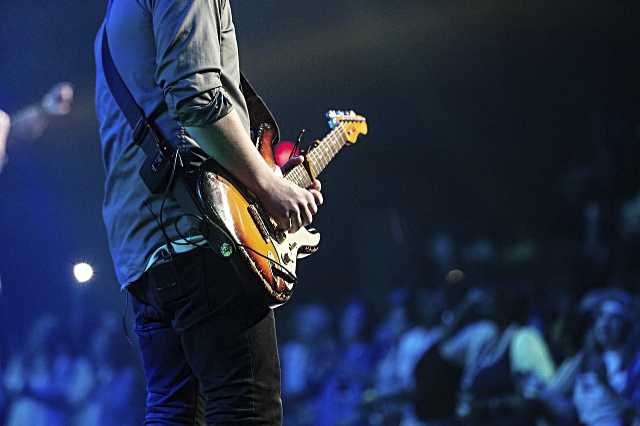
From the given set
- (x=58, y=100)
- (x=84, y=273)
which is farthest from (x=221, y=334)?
(x=58, y=100)

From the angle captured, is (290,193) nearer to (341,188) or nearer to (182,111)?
(182,111)

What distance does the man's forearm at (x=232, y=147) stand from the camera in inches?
39.7

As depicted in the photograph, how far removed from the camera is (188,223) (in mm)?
1026

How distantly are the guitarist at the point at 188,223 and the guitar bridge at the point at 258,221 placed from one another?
20mm

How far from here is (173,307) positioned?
1039 millimetres

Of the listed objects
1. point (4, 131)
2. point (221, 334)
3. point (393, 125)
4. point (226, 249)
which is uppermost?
point (4, 131)

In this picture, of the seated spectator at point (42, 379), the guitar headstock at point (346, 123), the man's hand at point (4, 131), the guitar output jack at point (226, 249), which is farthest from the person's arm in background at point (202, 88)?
the seated spectator at point (42, 379)

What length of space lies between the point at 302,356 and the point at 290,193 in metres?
2.58

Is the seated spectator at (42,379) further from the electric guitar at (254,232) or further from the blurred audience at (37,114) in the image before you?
the electric guitar at (254,232)

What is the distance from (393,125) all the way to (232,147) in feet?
8.66

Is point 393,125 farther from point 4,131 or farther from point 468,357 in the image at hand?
point 4,131

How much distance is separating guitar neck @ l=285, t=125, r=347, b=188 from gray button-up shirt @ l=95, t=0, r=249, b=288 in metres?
0.23

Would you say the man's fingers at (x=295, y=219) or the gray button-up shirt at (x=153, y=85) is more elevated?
the gray button-up shirt at (x=153, y=85)

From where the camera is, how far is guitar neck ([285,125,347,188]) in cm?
135
